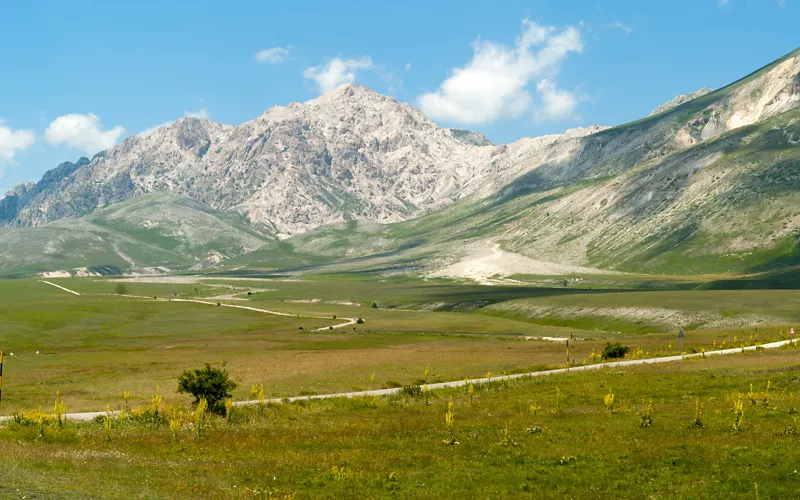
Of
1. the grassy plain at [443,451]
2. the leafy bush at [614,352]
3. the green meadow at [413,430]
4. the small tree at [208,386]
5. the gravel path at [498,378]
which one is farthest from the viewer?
the leafy bush at [614,352]

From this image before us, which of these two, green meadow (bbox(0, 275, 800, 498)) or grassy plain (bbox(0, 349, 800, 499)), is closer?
grassy plain (bbox(0, 349, 800, 499))

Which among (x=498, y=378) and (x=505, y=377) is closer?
(x=498, y=378)

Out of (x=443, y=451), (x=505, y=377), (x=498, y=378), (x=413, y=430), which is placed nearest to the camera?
(x=443, y=451)

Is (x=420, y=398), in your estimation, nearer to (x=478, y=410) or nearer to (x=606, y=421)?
(x=478, y=410)

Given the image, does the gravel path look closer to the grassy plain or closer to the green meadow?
the green meadow

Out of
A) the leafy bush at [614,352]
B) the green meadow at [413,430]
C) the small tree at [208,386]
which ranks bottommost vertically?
the leafy bush at [614,352]

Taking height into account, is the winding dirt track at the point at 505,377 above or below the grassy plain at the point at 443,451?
below

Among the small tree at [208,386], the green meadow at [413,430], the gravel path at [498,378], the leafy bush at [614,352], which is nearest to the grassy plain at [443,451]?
the green meadow at [413,430]

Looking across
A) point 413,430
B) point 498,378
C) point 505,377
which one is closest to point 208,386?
point 413,430

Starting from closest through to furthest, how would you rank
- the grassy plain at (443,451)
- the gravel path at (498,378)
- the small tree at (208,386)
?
the grassy plain at (443,451)
the gravel path at (498,378)
the small tree at (208,386)

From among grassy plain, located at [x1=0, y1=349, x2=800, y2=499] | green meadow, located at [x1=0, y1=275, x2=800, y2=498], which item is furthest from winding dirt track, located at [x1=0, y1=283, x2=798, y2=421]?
grassy plain, located at [x1=0, y1=349, x2=800, y2=499]

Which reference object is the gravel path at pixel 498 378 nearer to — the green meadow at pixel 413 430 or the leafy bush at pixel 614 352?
the green meadow at pixel 413 430

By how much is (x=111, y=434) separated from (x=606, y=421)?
26032mm

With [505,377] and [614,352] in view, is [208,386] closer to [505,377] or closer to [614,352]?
[505,377]
